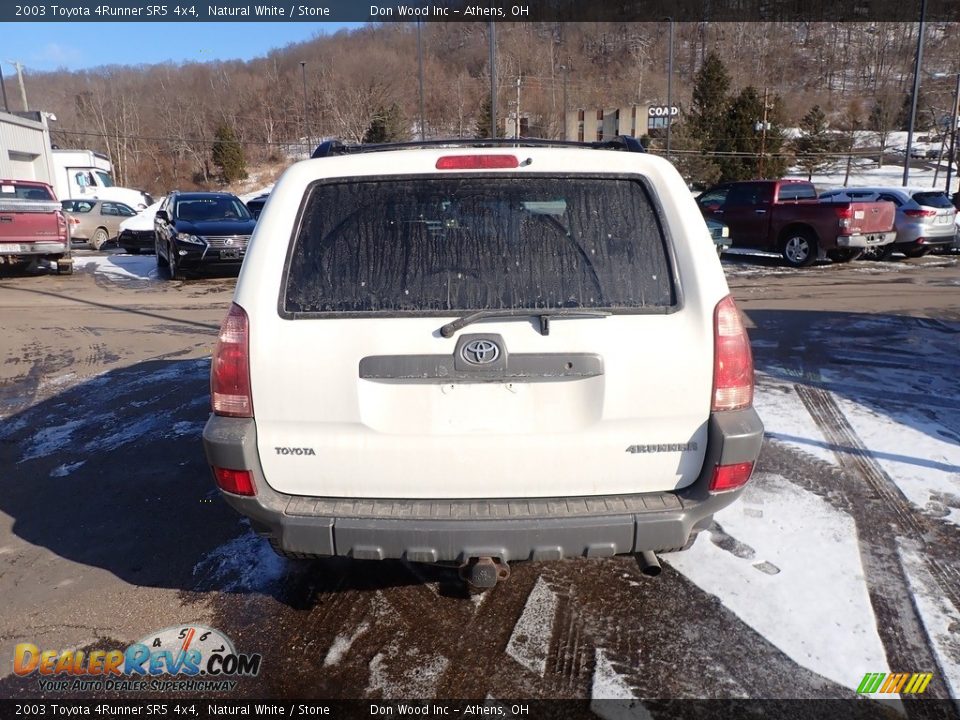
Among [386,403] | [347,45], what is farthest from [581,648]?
[347,45]

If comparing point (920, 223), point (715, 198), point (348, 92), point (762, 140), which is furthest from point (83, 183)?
point (920, 223)

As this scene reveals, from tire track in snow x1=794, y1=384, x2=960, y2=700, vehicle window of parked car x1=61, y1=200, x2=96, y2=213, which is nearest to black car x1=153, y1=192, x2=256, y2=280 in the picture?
tire track in snow x1=794, y1=384, x2=960, y2=700

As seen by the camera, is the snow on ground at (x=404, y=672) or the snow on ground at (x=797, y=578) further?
the snow on ground at (x=797, y=578)

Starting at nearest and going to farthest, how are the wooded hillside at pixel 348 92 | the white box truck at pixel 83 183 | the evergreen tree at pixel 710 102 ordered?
1. the white box truck at pixel 83 183
2. the evergreen tree at pixel 710 102
3. the wooded hillside at pixel 348 92

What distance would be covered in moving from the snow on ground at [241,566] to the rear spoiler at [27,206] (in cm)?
1263

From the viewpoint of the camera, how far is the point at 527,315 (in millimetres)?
2467

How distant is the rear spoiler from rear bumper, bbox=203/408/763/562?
1351 centimetres

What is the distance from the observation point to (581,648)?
9.32 feet

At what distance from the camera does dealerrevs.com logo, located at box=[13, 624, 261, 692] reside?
8.84 ft

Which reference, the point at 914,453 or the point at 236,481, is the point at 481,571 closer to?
the point at 236,481

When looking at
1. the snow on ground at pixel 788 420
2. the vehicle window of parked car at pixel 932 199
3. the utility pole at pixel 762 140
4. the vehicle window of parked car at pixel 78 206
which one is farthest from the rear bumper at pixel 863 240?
the utility pole at pixel 762 140

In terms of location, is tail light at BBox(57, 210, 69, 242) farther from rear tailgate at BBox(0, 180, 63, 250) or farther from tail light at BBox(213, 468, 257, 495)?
tail light at BBox(213, 468, 257, 495)

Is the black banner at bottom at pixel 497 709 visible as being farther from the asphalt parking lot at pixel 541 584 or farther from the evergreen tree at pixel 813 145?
the evergreen tree at pixel 813 145

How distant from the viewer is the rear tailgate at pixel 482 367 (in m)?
2.45
